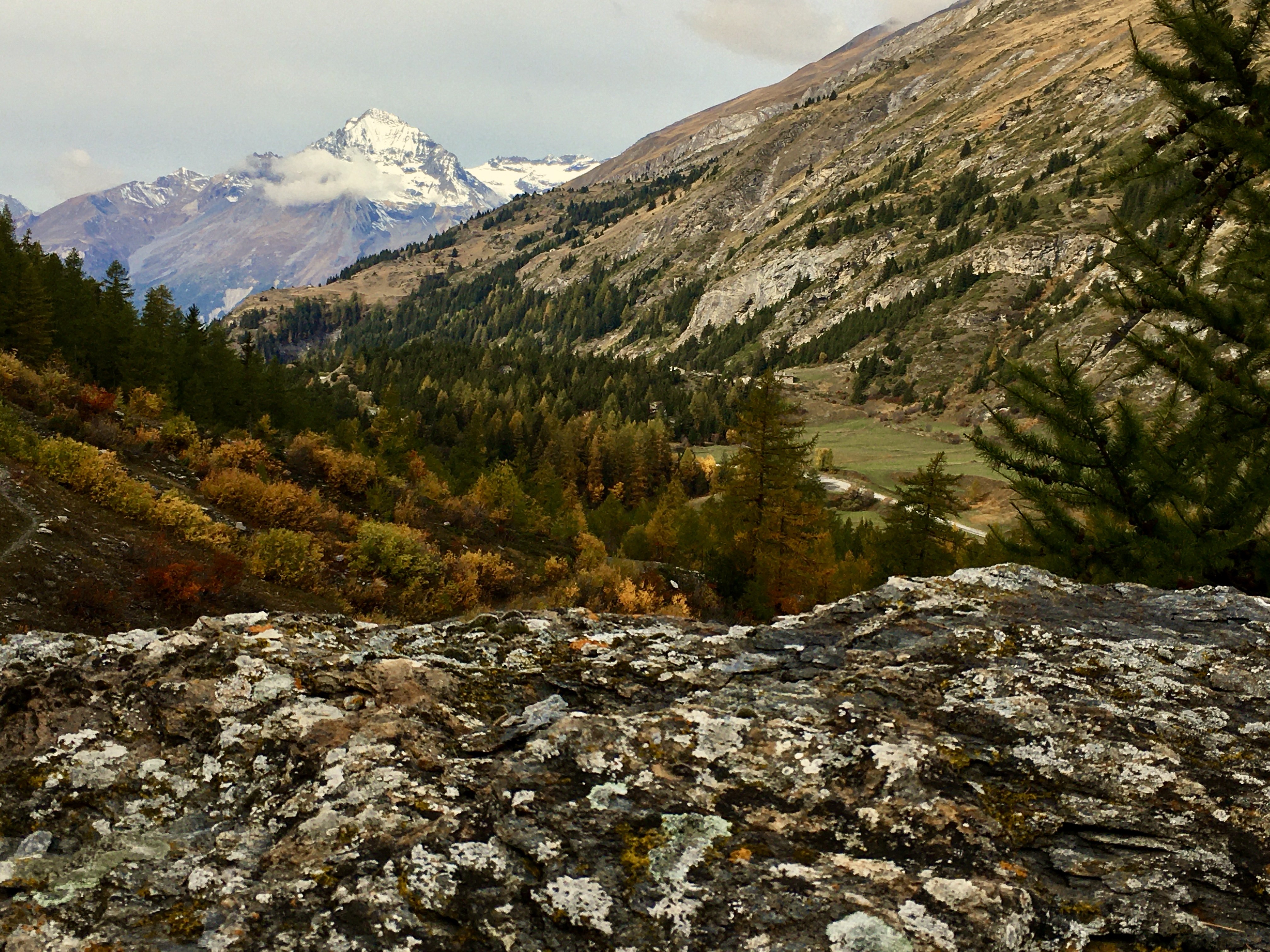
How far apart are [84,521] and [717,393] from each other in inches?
6042

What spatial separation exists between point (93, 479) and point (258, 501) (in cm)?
588

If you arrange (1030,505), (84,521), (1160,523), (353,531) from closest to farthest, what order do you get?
(1160,523)
(1030,505)
(84,521)
(353,531)

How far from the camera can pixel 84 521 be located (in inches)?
559

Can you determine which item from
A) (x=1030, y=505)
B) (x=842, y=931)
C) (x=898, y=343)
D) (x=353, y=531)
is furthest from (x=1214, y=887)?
(x=898, y=343)

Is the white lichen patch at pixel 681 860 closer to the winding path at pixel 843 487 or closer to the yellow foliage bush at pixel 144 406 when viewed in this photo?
the yellow foliage bush at pixel 144 406

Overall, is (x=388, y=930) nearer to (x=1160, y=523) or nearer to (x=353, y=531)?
(x=1160, y=523)

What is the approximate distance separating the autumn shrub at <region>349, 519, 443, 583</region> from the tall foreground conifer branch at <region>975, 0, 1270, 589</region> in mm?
17724

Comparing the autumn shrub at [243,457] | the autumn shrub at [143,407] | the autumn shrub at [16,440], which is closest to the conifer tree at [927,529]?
the autumn shrub at [243,457]

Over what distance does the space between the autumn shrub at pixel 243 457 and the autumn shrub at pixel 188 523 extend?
284 inches

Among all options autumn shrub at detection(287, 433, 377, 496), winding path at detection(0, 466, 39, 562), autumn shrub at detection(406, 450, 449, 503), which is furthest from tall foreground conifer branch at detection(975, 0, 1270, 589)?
autumn shrub at detection(406, 450, 449, 503)

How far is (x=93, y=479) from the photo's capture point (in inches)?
623

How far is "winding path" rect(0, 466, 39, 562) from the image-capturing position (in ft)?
37.4

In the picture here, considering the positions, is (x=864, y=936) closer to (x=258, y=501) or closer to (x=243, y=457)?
(x=258, y=501)

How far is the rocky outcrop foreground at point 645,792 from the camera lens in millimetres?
2461
